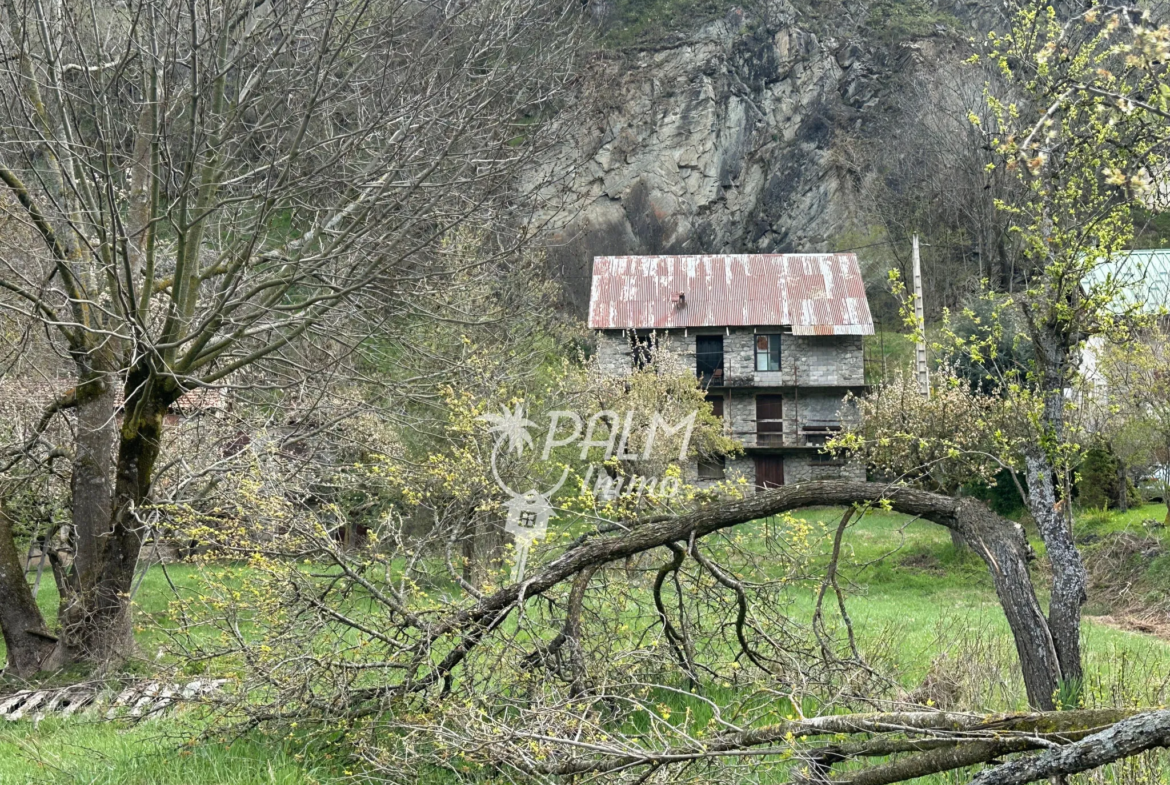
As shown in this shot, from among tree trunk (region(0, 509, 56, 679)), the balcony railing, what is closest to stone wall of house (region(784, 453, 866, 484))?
the balcony railing

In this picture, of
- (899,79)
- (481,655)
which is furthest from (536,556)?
(899,79)

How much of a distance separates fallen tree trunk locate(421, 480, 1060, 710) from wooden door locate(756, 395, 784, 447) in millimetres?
28579

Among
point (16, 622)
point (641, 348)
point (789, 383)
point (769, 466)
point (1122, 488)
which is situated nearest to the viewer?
point (16, 622)

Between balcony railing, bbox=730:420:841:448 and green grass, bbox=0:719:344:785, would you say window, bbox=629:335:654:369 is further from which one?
green grass, bbox=0:719:344:785

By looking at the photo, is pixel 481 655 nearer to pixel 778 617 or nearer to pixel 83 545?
pixel 778 617

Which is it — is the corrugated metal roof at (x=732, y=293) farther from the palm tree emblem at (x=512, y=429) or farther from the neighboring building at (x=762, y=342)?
the palm tree emblem at (x=512, y=429)

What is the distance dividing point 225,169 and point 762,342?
88.7ft

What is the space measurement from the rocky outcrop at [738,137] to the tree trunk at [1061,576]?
3982 cm

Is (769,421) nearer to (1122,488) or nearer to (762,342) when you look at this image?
(762,342)

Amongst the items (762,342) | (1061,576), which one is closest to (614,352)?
(762,342)

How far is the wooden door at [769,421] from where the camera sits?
1304 inches

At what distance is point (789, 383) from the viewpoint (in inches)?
1284

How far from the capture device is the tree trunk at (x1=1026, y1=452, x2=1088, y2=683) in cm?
479

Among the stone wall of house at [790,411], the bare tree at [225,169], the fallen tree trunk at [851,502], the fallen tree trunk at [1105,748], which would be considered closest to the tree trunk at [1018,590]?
the fallen tree trunk at [851,502]
